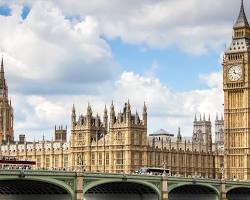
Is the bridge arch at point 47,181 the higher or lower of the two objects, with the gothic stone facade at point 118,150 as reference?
lower

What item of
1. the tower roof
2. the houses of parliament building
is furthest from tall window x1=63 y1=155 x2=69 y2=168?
the tower roof

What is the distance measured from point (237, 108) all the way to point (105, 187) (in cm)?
6548

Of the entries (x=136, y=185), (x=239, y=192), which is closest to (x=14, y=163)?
(x=136, y=185)

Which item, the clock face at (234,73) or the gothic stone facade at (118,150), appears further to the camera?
the clock face at (234,73)

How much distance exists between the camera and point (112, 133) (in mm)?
154250

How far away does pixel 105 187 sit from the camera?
103188 millimetres

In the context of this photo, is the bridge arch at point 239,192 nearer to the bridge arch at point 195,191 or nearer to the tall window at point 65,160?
the bridge arch at point 195,191

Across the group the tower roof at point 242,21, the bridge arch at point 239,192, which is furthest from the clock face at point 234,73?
the bridge arch at point 239,192

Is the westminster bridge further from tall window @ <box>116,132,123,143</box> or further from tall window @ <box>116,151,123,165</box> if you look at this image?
tall window @ <box>116,132,123,143</box>

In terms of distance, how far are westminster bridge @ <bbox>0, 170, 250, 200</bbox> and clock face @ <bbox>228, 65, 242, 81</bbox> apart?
123 ft

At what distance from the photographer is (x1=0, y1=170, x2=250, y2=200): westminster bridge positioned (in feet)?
280

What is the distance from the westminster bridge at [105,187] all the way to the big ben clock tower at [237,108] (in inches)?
1191

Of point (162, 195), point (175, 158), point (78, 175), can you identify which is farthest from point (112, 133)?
point (78, 175)

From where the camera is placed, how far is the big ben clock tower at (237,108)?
160 meters
